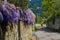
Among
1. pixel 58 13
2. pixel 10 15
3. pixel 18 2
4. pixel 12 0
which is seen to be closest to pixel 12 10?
pixel 10 15

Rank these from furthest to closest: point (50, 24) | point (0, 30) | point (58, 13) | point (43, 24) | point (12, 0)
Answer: point (43, 24) < point (50, 24) < point (58, 13) < point (12, 0) < point (0, 30)

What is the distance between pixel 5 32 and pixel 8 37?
1.89ft

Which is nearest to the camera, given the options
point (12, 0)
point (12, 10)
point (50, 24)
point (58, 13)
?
point (12, 10)

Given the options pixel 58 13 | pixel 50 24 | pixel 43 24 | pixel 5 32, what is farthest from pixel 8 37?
pixel 43 24

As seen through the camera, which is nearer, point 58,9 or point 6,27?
point 6,27

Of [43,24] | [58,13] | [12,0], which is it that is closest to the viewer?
[12,0]

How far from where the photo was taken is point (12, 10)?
718 cm

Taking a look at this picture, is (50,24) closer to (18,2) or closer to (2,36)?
(18,2)

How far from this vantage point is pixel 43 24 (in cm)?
4947

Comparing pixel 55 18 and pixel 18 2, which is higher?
pixel 18 2

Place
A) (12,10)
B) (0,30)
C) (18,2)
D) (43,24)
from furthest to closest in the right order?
(43,24), (18,2), (12,10), (0,30)

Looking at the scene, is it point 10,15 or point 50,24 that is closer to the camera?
point 10,15

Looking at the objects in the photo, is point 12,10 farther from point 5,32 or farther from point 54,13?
point 54,13

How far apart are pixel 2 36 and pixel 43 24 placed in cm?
4310
